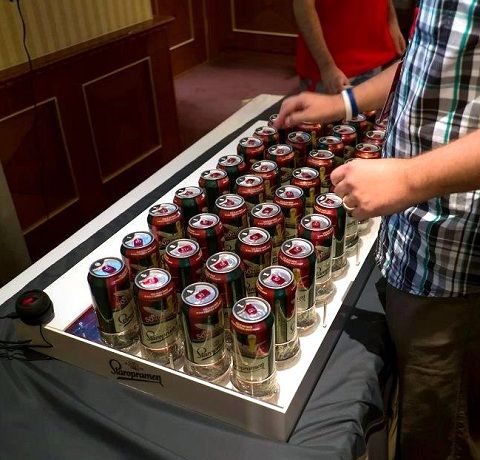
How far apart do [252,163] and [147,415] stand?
2.43 ft

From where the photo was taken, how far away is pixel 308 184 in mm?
1256

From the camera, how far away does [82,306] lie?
1.11 meters

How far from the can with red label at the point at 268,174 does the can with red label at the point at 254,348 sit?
468mm

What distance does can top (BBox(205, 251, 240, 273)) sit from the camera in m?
0.96

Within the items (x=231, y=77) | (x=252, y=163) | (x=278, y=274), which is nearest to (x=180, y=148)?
(x=231, y=77)

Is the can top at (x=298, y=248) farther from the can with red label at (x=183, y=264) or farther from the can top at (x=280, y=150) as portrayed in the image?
the can top at (x=280, y=150)

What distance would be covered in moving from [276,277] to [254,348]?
0.14 metres

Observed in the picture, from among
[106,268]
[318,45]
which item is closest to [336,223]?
[106,268]

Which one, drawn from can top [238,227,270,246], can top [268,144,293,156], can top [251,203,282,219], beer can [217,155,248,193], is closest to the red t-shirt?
can top [268,144,293,156]

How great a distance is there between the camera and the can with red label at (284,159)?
4.59 feet

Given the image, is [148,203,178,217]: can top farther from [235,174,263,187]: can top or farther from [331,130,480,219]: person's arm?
[331,130,480,219]: person's arm

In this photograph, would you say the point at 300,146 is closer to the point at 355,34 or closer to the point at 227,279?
the point at 227,279

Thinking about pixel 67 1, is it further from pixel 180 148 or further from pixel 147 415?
pixel 147 415

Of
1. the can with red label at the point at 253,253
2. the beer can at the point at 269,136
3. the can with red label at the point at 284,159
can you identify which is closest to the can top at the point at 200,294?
the can with red label at the point at 253,253
